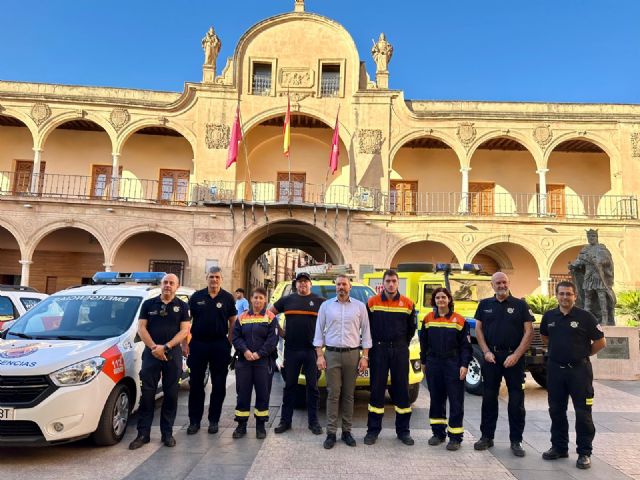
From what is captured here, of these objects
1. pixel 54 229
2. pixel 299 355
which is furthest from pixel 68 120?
pixel 299 355

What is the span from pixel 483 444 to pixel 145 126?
19.0 metres

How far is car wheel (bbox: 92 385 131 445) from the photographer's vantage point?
5.00m

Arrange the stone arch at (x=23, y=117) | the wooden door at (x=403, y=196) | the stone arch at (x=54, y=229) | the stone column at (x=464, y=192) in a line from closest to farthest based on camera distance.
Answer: the stone arch at (x=54, y=229), the stone arch at (x=23, y=117), the stone column at (x=464, y=192), the wooden door at (x=403, y=196)

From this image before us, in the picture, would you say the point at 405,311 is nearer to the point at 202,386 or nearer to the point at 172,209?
the point at 202,386

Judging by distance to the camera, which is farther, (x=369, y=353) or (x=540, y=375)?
(x=540, y=375)

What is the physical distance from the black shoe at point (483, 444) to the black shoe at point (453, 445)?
0.20 meters

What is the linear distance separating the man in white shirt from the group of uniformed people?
0.04 ft

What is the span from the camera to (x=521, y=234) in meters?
18.9

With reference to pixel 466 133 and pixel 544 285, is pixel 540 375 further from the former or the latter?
pixel 466 133

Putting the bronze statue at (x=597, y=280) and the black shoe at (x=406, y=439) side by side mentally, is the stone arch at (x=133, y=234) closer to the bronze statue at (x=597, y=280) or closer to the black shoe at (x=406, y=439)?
the bronze statue at (x=597, y=280)

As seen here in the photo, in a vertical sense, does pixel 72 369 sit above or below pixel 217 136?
below

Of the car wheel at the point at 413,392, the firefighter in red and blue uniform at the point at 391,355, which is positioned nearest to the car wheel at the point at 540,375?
the car wheel at the point at 413,392

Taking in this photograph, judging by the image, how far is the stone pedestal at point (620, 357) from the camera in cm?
1016

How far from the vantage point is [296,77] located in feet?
66.9
